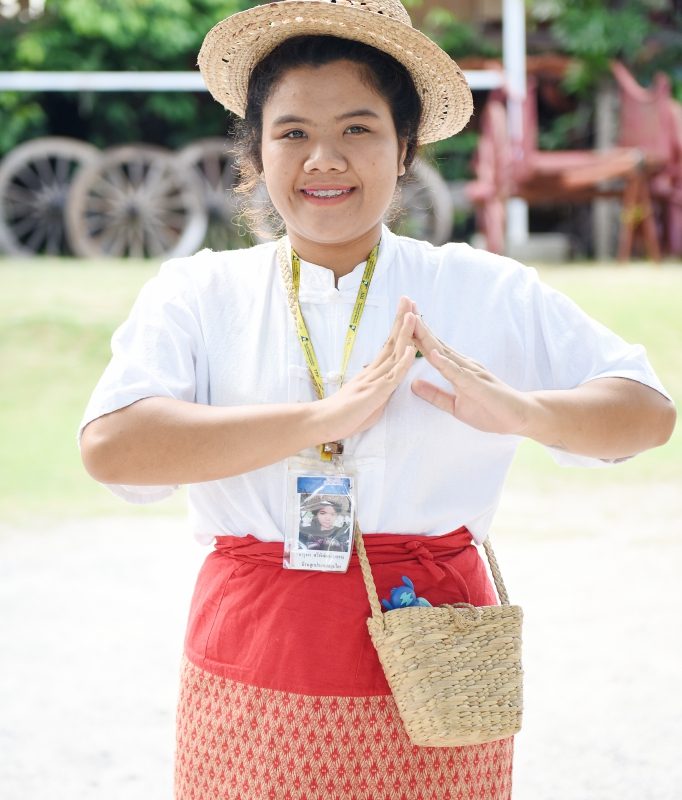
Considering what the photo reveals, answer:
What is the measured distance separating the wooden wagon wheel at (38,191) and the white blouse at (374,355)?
7.60 m

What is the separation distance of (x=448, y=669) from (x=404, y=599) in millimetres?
101

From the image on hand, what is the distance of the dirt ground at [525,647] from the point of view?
288 centimetres

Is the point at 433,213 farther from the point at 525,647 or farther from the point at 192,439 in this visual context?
the point at 192,439

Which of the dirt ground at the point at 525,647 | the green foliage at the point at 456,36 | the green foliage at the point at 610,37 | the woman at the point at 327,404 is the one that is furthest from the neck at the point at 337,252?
the green foliage at the point at 456,36

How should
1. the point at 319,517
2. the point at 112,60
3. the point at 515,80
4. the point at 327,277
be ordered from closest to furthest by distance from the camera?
the point at 319,517
the point at 327,277
the point at 515,80
the point at 112,60

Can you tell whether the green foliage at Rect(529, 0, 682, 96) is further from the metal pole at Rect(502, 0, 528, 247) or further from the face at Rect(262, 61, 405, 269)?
the face at Rect(262, 61, 405, 269)

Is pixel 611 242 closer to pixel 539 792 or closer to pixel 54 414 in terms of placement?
pixel 54 414

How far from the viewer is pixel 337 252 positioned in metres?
1.56

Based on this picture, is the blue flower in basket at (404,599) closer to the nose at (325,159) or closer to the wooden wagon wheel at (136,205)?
the nose at (325,159)

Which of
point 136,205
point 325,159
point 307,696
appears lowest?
point 307,696

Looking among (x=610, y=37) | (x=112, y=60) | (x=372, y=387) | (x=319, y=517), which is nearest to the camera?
(x=372, y=387)

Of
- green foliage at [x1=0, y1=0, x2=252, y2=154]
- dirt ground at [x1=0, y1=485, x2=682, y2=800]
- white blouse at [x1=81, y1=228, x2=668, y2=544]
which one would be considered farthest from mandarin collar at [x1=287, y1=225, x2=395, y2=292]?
green foliage at [x1=0, y1=0, x2=252, y2=154]

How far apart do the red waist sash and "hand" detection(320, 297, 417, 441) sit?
20cm

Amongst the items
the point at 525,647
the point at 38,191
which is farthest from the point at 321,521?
the point at 38,191
